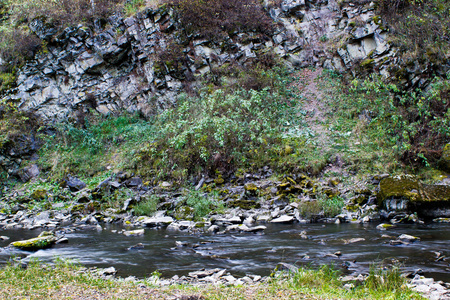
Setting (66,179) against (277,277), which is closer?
(277,277)

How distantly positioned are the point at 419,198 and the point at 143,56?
611 inches

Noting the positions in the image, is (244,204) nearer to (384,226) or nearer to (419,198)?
(384,226)

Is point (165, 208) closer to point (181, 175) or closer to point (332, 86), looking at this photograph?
point (181, 175)

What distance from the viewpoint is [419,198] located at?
323 inches

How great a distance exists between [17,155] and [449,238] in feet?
60.6

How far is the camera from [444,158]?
9.65m

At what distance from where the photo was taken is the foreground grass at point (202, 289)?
3.15 meters

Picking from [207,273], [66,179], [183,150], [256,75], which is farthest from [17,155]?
[207,273]

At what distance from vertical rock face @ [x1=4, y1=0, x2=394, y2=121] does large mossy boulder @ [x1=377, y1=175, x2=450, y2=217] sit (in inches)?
393

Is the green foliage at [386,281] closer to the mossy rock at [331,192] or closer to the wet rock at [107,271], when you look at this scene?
the wet rock at [107,271]

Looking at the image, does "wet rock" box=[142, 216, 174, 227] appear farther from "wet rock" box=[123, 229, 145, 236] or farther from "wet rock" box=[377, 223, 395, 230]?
"wet rock" box=[377, 223, 395, 230]

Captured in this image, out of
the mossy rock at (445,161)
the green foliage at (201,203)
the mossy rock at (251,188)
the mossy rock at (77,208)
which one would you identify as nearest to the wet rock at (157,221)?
the green foliage at (201,203)

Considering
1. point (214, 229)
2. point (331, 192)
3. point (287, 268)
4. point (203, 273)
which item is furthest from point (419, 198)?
point (203, 273)

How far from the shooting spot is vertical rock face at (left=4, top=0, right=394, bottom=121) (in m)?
17.4
